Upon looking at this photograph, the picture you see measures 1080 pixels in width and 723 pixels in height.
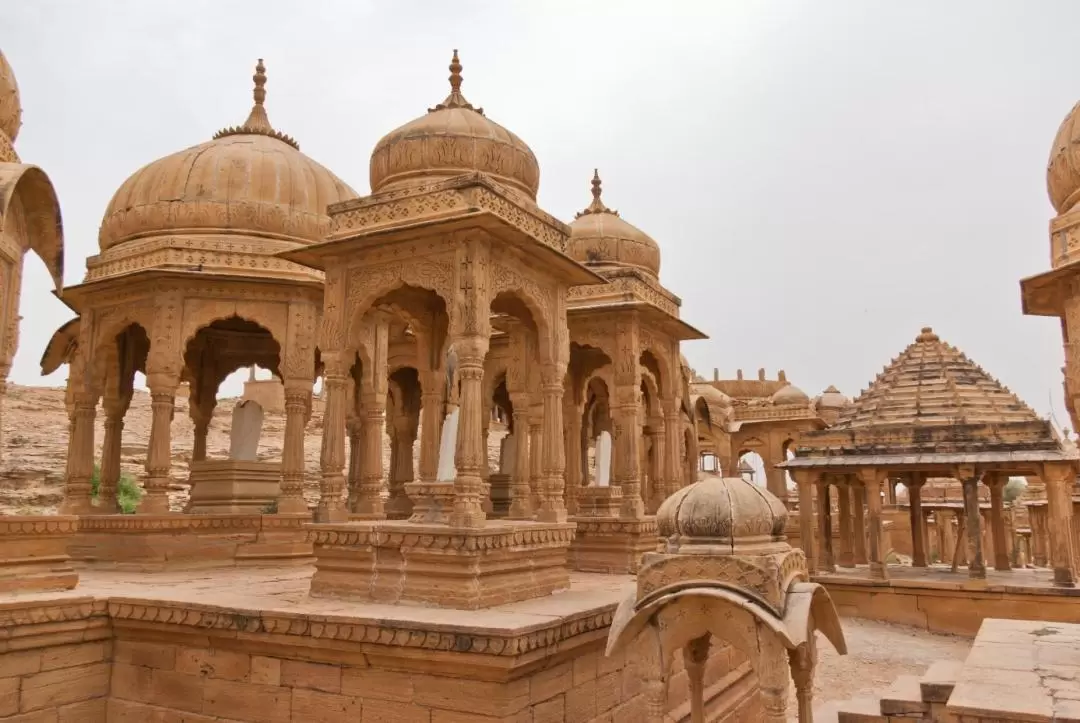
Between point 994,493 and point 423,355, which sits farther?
point 994,493

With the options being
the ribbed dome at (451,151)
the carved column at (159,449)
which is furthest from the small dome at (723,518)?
the carved column at (159,449)

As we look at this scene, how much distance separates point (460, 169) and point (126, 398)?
796 centimetres

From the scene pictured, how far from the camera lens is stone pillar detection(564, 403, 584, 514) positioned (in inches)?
605

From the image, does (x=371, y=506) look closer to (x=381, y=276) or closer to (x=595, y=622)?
(x=381, y=276)

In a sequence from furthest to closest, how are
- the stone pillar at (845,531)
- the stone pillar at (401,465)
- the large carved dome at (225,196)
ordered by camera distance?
the stone pillar at (845,531) < the stone pillar at (401,465) < the large carved dome at (225,196)

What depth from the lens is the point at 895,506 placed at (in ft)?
103

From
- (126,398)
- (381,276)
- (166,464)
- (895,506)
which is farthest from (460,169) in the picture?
(895,506)

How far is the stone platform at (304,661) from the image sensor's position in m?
6.27

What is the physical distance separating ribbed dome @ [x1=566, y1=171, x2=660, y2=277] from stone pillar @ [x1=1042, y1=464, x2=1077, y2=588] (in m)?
7.36

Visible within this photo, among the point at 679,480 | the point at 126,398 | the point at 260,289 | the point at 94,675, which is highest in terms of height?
the point at 260,289

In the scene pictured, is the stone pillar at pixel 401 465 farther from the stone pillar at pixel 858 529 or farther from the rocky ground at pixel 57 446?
the stone pillar at pixel 858 529

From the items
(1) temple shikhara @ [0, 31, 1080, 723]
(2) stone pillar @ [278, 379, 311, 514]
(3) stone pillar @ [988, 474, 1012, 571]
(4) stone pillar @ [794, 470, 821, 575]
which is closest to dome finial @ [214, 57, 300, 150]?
(1) temple shikhara @ [0, 31, 1080, 723]

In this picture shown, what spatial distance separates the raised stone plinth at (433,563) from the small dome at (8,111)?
16.4ft

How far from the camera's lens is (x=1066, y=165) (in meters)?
12.3
